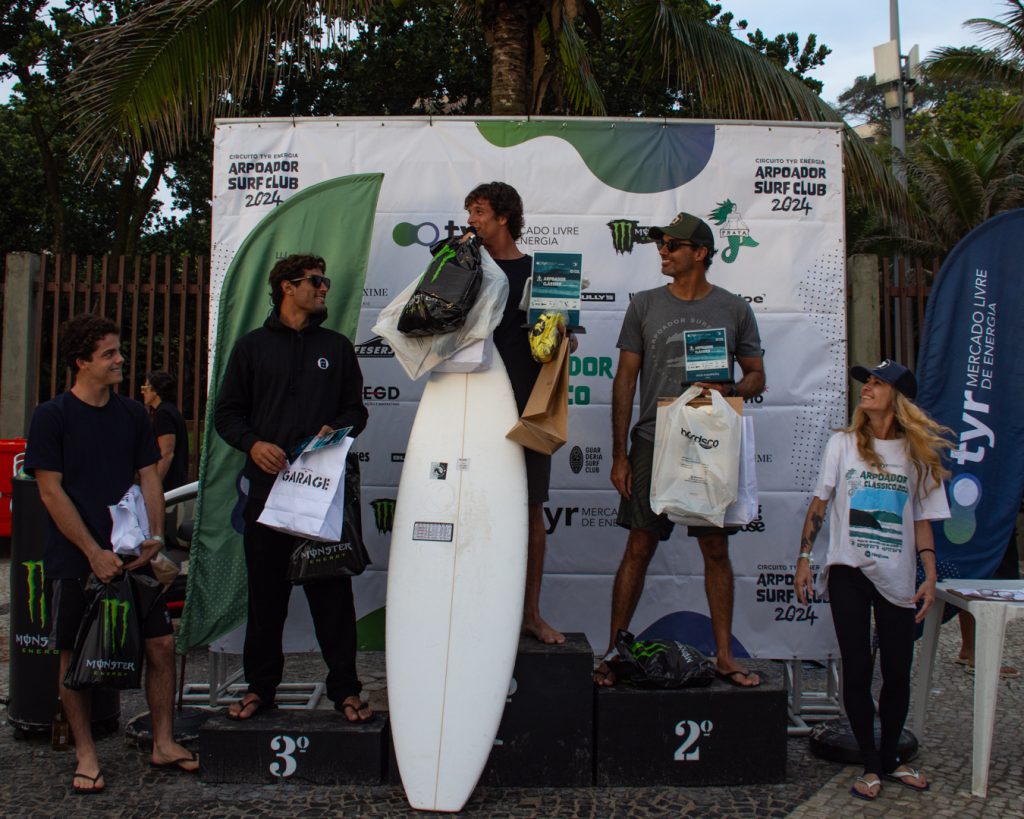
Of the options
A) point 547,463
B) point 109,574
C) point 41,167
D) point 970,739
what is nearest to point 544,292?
point 547,463

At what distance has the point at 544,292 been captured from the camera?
3.72 meters

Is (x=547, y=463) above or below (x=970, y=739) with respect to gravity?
above

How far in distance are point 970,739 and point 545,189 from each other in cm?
308

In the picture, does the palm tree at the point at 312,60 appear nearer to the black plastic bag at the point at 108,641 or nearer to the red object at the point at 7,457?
the red object at the point at 7,457

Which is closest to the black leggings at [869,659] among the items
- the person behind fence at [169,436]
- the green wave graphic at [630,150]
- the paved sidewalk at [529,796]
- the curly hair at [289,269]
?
the paved sidewalk at [529,796]

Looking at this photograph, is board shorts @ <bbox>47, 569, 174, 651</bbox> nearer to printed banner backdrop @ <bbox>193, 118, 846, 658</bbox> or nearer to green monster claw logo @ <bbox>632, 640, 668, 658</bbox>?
printed banner backdrop @ <bbox>193, 118, 846, 658</bbox>

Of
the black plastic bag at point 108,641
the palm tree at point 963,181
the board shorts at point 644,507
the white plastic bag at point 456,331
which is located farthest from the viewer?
the palm tree at point 963,181

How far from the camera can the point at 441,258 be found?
3.70 meters

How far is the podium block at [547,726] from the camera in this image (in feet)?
11.4

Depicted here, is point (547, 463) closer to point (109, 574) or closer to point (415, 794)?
point (415, 794)

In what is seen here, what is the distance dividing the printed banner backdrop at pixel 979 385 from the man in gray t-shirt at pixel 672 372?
1051 mm

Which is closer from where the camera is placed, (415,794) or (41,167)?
(415,794)

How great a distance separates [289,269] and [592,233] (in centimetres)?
151

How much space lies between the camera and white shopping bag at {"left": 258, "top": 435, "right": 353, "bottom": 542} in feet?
11.5
